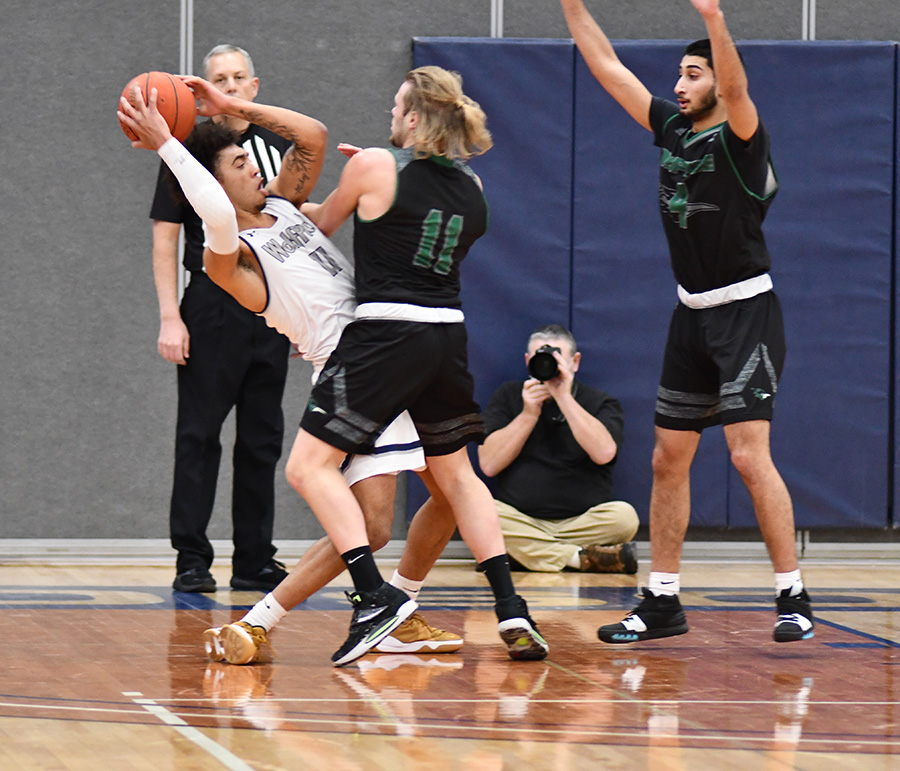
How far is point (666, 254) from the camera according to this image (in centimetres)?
659

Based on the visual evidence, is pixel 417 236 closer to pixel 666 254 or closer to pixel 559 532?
pixel 559 532

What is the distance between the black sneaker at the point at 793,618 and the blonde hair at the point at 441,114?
5.29ft

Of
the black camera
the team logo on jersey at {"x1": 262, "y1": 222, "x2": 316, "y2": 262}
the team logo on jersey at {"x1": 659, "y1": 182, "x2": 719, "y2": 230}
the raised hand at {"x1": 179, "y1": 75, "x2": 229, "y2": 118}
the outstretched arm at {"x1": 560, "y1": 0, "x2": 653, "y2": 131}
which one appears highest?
the outstretched arm at {"x1": 560, "y1": 0, "x2": 653, "y2": 131}

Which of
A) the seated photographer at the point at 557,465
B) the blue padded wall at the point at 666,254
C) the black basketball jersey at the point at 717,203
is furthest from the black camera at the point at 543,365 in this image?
the black basketball jersey at the point at 717,203

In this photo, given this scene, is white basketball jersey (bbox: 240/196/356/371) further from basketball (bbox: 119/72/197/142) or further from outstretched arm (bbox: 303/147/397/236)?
basketball (bbox: 119/72/197/142)

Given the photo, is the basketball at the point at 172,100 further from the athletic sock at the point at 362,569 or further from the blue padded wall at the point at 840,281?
the blue padded wall at the point at 840,281

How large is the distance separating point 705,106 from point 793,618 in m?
1.52

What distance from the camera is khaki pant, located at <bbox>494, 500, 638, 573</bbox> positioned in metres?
5.98

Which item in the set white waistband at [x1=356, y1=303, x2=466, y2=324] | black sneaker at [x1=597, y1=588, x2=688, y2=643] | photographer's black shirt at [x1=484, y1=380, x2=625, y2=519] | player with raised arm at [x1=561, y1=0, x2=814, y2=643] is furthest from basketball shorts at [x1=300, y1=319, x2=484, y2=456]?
photographer's black shirt at [x1=484, y1=380, x2=625, y2=519]

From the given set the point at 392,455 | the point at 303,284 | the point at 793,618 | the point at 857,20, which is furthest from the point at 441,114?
the point at 857,20

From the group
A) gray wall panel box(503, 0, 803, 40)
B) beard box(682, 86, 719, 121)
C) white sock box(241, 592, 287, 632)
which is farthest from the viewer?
gray wall panel box(503, 0, 803, 40)

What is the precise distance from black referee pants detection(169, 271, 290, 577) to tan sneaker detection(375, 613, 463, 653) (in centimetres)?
147

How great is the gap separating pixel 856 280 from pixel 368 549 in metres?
3.90

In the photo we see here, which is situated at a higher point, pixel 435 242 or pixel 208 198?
pixel 208 198
